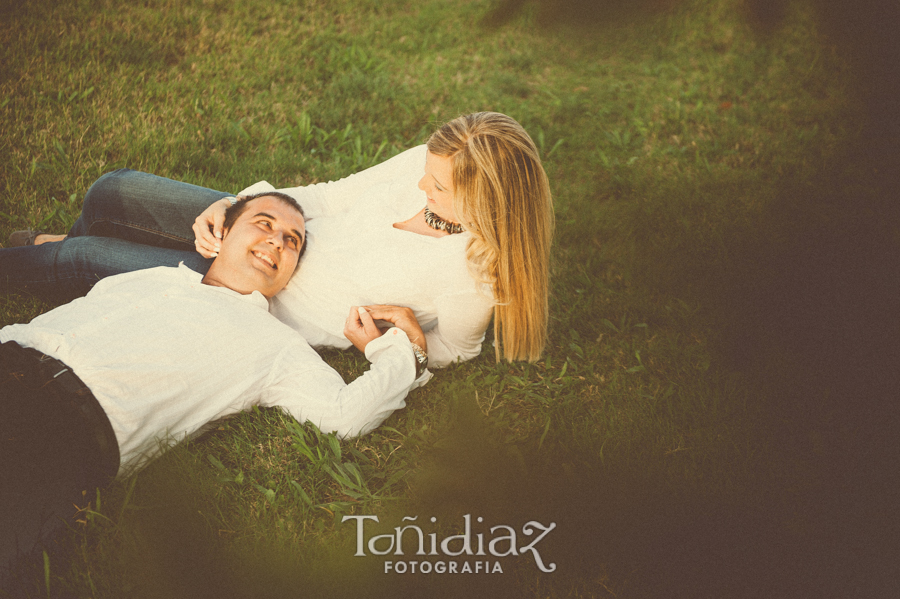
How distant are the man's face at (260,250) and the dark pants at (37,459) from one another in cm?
85

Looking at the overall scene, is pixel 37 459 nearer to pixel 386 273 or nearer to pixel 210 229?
pixel 210 229

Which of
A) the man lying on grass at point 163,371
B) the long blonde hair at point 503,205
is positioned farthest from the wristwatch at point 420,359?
the long blonde hair at point 503,205

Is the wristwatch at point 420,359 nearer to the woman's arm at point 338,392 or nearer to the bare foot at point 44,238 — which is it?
the woman's arm at point 338,392

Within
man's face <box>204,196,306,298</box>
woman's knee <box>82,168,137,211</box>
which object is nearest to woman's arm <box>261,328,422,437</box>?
man's face <box>204,196,306,298</box>

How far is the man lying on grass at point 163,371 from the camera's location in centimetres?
201

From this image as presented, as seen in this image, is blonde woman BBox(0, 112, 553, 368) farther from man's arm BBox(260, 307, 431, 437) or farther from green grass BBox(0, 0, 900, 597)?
green grass BBox(0, 0, 900, 597)

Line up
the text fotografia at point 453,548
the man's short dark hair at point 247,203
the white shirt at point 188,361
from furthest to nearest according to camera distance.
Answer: the man's short dark hair at point 247,203 < the white shirt at point 188,361 < the text fotografia at point 453,548

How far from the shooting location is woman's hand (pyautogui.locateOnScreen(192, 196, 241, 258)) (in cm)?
289

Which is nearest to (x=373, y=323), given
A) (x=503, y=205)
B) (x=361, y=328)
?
(x=361, y=328)

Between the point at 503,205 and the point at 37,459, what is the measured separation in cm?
204

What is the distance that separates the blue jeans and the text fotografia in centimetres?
168

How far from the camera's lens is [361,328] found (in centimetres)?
285

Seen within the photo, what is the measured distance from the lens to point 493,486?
4.56ft

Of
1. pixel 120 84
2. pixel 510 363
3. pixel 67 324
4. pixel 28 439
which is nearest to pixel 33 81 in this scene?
pixel 120 84
